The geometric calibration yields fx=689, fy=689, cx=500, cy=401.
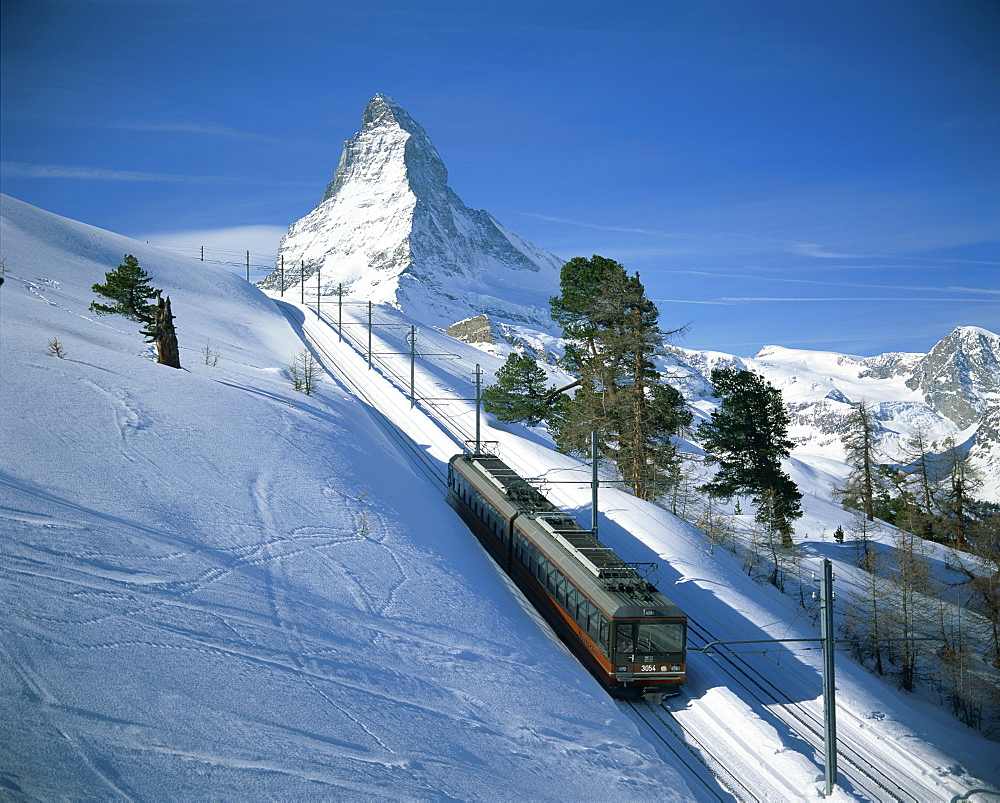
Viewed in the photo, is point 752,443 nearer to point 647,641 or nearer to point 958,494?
point 958,494

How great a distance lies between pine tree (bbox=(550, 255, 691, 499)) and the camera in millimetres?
32156

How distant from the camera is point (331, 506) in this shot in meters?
20.1

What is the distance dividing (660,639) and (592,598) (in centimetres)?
178

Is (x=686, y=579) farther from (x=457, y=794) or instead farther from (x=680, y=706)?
(x=457, y=794)

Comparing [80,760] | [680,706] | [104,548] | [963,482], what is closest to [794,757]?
[680,706]

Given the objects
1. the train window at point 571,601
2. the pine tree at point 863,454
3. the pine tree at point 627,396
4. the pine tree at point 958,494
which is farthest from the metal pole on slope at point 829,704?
Result: the pine tree at point 958,494

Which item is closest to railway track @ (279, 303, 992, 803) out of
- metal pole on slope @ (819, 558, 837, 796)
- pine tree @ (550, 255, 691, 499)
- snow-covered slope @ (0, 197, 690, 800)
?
metal pole on slope @ (819, 558, 837, 796)

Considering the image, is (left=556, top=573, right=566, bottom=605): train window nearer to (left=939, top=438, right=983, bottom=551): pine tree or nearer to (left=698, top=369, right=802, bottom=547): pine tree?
(left=698, top=369, right=802, bottom=547): pine tree

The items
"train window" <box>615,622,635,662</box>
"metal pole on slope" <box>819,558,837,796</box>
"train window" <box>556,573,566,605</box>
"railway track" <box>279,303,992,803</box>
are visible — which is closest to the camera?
"metal pole on slope" <box>819,558,837,796</box>

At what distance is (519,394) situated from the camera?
43.5 m

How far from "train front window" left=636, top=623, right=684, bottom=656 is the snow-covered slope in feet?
4.81

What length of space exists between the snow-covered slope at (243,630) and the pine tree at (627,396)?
37.7 ft

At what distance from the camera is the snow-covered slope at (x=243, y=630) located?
925cm

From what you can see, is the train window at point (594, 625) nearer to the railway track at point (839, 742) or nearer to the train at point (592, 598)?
the train at point (592, 598)
